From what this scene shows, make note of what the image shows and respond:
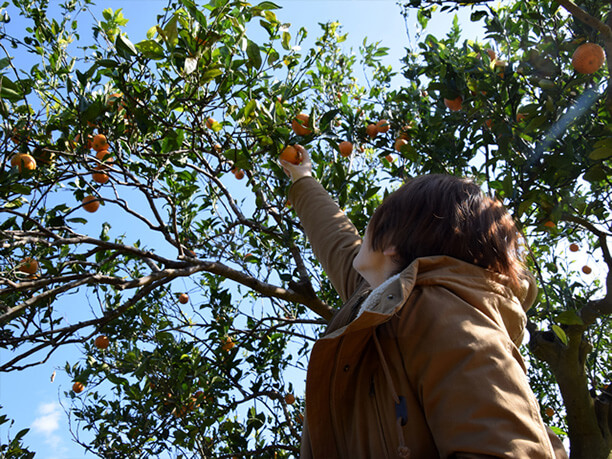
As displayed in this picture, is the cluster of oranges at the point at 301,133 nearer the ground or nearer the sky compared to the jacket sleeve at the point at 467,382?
nearer the sky

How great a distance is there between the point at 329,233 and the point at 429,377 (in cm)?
106

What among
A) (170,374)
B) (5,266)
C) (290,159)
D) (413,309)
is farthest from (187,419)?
(413,309)

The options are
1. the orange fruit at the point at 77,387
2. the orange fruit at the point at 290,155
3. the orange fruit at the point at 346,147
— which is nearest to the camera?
the orange fruit at the point at 290,155

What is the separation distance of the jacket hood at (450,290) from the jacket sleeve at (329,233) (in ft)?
2.14

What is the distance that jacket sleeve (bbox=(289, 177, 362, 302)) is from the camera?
5.77 ft

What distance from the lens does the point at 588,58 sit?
8.45 feet

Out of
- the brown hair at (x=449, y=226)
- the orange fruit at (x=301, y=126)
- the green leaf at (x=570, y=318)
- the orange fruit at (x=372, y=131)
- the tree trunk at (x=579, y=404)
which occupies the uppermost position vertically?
the orange fruit at (x=372, y=131)

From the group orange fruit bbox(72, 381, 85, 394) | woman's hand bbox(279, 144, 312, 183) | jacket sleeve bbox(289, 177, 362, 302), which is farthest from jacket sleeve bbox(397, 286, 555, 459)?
orange fruit bbox(72, 381, 85, 394)

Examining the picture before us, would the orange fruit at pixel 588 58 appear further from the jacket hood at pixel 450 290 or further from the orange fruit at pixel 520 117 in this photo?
the jacket hood at pixel 450 290

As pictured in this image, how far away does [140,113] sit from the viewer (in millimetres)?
2646

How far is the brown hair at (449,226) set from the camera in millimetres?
1104

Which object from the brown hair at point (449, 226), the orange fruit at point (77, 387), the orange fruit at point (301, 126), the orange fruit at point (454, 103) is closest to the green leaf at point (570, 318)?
the brown hair at point (449, 226)

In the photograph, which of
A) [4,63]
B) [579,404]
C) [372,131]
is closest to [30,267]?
[4,63]

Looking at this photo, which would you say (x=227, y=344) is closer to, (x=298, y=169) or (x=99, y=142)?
(x=99, y=142)
